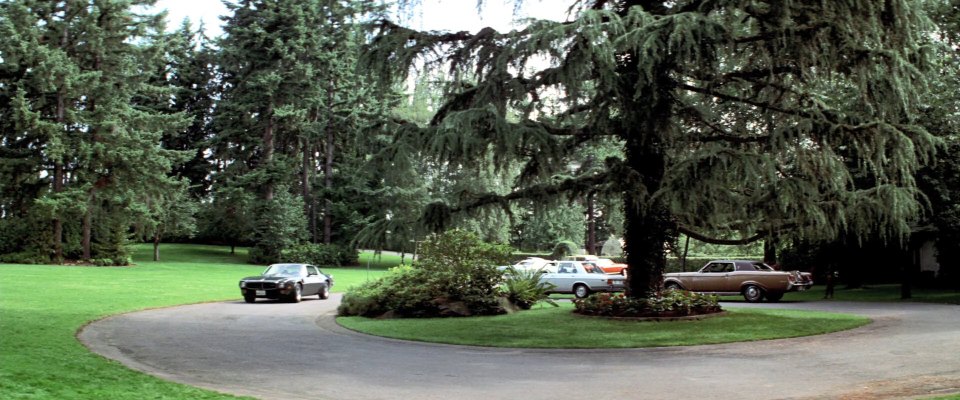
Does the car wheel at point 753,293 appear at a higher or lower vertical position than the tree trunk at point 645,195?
lower

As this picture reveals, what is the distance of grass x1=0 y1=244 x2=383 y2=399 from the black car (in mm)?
1691

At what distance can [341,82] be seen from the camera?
59781 mm

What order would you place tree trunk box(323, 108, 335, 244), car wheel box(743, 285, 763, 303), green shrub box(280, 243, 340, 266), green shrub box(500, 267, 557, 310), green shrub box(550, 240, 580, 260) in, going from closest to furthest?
green shrub box(500, 267, 557, 310), car wheel box(743, 285, 763, 303), green shrub box(550, 240, 580, 260), green shrub box(280, 243, 340, 266), tree trunk box(323, 108, 335, 244)

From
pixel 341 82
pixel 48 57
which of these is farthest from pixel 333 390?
pixel 341 82

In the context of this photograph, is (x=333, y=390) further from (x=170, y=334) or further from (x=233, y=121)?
(x=233, y=121)

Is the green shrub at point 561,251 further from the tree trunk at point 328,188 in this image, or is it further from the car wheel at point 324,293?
the car wheel at point 324,293

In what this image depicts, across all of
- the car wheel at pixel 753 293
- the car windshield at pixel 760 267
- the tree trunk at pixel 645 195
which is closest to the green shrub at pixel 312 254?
the car windshield at pixel 760 267

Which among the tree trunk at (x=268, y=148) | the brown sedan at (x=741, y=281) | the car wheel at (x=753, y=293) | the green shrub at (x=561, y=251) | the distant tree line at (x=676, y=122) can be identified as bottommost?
the car wheel at (x=753, y=293)

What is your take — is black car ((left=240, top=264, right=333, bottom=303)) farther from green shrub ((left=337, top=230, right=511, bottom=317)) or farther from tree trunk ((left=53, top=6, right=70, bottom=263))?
tree trunk ((left=53, top=6, right=70, bottom=263))

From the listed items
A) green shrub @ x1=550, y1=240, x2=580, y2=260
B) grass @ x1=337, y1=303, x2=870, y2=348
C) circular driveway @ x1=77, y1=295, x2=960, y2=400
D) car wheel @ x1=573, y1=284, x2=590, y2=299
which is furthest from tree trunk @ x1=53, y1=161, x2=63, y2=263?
grass @ x1=337, y1=303, x2=870, y2=348

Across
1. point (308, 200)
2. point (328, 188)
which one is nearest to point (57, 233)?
point (308, 200)

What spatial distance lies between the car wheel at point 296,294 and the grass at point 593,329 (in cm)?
745

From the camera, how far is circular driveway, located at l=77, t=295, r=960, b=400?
9.10 m

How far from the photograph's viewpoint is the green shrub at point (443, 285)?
19.7 meters
